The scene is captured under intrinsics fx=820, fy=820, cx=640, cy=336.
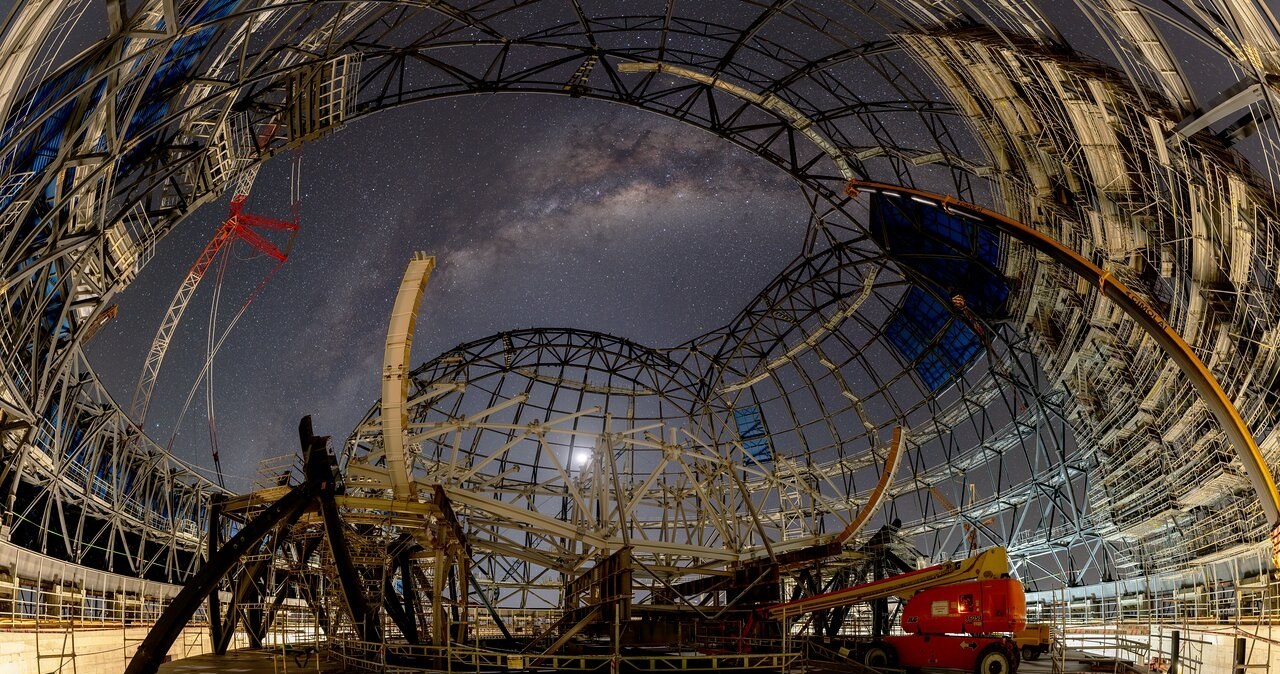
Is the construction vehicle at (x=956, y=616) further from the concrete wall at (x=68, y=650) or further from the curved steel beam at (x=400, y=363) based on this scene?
the concrete wall at (x=68, y=650)

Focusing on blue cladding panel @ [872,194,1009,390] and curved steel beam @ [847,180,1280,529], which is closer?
curved steel beam @ [847,180,1280,529]

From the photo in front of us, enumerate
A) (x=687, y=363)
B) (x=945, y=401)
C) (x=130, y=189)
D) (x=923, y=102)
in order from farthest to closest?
(x=687, y=363), (x=945, y=401), (x=923, y=102), (x=130, y=189)

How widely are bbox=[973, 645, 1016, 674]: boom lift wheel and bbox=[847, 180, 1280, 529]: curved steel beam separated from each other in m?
7.53

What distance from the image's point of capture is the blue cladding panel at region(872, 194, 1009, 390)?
35.2 m

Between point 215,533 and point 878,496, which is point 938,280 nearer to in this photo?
point 878,496

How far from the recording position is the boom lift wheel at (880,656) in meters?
26.1

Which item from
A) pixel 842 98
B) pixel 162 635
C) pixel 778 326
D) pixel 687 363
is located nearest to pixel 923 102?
pixel 842 98

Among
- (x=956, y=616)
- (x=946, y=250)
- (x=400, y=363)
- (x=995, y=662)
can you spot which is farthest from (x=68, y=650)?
(x=946, y=250)

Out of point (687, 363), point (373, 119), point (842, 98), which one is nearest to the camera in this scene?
point (842, 98)

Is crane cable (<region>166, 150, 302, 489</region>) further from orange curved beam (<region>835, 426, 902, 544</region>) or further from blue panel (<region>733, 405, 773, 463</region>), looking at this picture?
orange curved beam (<region>835, 426, 902, 544</region>)

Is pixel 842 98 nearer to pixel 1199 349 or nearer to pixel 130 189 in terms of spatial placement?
pixel 1199 349

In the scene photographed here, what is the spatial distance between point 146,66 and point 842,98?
79.0ft

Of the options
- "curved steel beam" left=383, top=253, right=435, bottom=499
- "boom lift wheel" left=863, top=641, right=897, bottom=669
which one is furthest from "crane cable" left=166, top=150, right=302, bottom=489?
"boom lift wheel" left=863, top=641, right=897, bottom=669

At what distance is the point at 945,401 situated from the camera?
4491 centimetres
